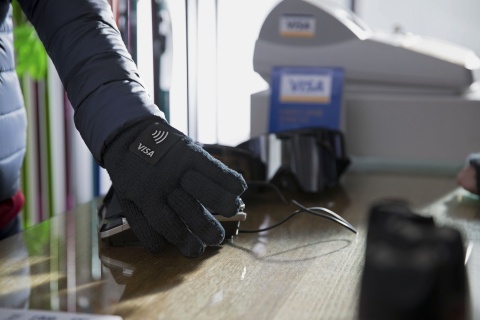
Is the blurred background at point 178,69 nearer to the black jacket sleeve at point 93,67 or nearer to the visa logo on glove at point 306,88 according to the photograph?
the visa logo on glove at point 306,88

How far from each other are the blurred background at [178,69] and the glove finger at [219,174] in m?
0.78

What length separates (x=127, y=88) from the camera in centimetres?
97

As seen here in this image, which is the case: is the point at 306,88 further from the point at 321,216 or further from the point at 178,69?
the point at 178,69

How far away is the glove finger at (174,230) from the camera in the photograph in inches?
34.4

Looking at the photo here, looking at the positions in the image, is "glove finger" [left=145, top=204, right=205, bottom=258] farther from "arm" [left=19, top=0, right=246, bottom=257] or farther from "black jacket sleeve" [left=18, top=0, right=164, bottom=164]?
"black jacket sleeve" [left=18, top=0, right=164, bottom=164]

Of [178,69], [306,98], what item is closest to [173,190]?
[306,98]

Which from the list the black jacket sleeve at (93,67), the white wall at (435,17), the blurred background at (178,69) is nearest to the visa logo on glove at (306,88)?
the blurred background at (178,69)

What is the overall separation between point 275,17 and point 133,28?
67cm

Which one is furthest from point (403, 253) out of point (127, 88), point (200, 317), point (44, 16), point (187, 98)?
point (187, 98)

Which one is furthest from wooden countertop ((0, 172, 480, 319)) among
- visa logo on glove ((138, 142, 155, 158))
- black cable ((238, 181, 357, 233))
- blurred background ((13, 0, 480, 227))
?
blurred background ((13, 0, 480, 227))

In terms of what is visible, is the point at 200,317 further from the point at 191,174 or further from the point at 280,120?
the point at 280,120

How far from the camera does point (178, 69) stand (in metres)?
2.75

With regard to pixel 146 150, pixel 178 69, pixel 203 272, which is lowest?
pixel 178 69

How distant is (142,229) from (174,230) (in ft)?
0.16
